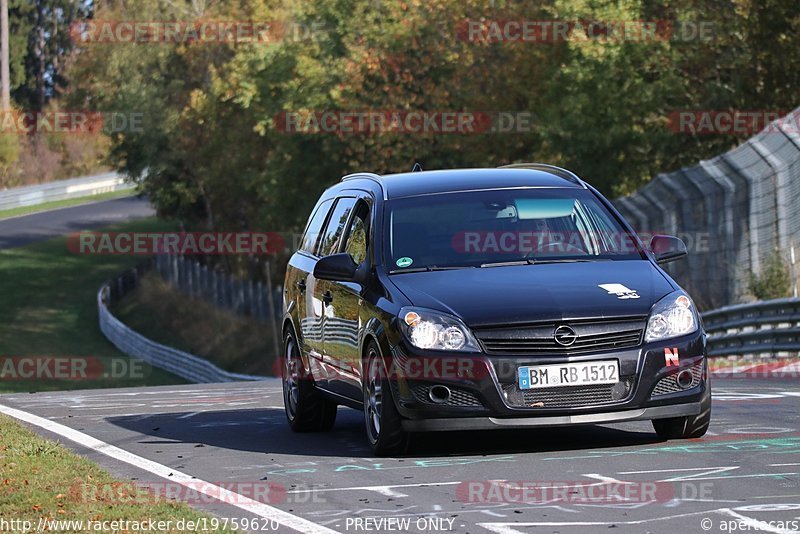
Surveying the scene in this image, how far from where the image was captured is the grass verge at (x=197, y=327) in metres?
49.0

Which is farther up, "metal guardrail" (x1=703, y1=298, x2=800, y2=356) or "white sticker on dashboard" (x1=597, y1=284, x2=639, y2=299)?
"white sticker on dashboard" (x1=597, y1=284, x2=639, y2=299)

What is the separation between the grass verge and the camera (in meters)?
49.0

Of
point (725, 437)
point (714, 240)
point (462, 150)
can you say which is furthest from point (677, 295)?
point (462, 150)

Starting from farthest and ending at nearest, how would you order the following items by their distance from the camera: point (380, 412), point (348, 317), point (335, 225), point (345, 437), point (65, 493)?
point (335, 225) → point (345, 437) → point (348, 317) → point (380, 412) → point (65, 493)

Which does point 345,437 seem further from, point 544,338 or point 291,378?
point 544,338

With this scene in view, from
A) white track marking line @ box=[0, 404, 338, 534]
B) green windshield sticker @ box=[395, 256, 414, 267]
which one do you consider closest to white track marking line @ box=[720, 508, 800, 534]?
white track marking line @ box=[0, 404, 338, 534]

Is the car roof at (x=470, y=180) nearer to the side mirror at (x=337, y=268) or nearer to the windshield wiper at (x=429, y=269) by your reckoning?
the side mirror at (x=337, y=268)

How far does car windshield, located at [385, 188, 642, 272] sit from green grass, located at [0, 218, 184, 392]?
3138cm

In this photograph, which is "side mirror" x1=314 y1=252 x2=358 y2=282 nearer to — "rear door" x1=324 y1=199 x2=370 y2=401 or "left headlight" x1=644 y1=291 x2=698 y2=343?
"rear door" x1=324 y1=199 x2=370 y2=401

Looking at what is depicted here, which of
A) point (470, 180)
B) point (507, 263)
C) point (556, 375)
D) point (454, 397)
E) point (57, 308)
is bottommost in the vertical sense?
point (57, 308)

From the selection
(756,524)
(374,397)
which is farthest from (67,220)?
(756,524)

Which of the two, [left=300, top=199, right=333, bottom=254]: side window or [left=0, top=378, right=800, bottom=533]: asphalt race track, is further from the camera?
[left=300, top=199, right=333, bottom=254]: side window

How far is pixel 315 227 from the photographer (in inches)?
538

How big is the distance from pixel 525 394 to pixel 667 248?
187 centimetres
